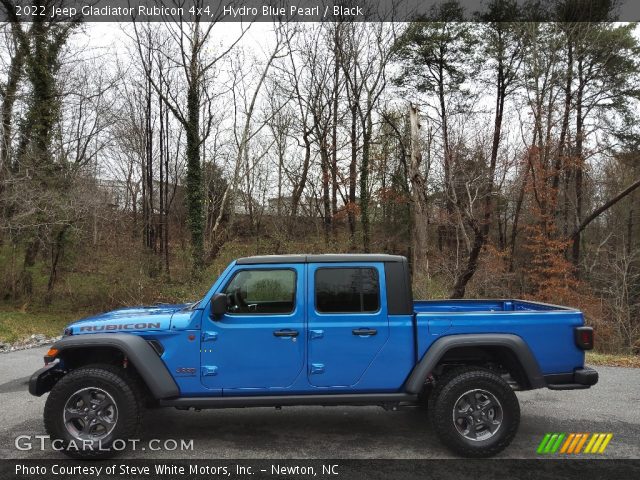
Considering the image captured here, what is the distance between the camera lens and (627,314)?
17.3m

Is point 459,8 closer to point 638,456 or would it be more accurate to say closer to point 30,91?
point 30,91

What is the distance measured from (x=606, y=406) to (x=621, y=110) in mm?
21533

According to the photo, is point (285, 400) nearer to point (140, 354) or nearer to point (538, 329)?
point (140, 354)

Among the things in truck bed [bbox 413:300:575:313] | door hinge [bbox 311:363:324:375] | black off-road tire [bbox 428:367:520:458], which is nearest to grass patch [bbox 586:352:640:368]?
truck bed [bbox 413:300:575:313]

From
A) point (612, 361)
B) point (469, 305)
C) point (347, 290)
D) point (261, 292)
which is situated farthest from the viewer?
point (612, 361)

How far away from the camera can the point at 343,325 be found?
13.9ft

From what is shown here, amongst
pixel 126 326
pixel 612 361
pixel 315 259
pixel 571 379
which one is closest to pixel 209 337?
pixel 126 326

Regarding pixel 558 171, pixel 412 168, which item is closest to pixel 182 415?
pixel 412 168

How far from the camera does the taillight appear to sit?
13.8 feet

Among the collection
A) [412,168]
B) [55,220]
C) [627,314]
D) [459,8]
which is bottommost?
[627,314]

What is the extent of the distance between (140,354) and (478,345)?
119 inches

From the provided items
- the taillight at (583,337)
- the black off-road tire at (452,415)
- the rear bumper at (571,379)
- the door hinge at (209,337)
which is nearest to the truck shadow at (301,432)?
the black off-road tire at (452,415)

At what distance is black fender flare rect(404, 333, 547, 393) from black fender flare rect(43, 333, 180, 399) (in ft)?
7.02

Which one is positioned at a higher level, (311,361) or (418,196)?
(418,196)
